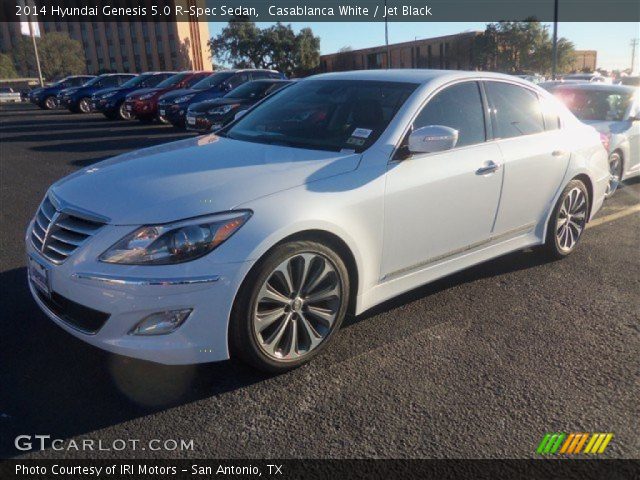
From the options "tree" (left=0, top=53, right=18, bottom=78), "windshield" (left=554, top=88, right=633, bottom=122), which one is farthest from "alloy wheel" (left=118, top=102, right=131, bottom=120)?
"tree" (left=0, top=53, right=18, bottom=78)

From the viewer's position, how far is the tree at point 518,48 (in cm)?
4922

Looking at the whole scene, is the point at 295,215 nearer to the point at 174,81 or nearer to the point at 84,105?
the point at 174,81

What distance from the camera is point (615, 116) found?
7801 mm

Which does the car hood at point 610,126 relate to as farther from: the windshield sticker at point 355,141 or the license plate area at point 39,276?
the license plate area at point 39,276

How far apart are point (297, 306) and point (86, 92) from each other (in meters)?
22.9

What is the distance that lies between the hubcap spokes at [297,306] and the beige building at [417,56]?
49913 millimetres

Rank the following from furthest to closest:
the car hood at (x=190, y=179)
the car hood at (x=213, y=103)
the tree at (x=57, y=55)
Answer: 1. the tree at (x=57, y=55)
2. the car hood at (x=213, y=103)
3. the car hood at (x=190, y=179)

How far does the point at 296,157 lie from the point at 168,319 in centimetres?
129

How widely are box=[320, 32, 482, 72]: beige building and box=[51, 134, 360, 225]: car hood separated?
162ft

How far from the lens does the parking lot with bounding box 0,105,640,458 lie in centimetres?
265

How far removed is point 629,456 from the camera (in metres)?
2.55

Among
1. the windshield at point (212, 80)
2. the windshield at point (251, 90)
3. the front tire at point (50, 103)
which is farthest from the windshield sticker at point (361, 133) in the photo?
the front tire at point (50, 103)

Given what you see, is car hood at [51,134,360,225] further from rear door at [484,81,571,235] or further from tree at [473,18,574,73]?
tree at [473,18,574,73]

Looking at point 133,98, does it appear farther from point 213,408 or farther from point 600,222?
point 213,408
